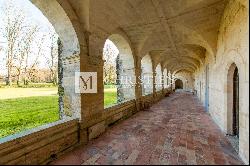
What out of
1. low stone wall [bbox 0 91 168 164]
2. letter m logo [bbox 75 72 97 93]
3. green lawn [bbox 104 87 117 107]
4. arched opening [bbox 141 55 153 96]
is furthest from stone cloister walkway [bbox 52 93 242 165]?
arched opening [bbox 141 55 153 96]

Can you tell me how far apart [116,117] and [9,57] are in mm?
11905

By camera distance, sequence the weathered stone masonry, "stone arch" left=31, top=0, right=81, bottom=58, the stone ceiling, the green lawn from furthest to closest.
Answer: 1. the green lawn
2. the stone ceiling
3. "stone arch" left=31, top=0, right=81, bottom=58
4. the weathered stone masonry

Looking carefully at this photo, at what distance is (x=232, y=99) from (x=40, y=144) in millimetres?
5019

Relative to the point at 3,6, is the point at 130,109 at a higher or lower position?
lower

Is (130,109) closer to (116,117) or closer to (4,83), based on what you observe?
(116,117)

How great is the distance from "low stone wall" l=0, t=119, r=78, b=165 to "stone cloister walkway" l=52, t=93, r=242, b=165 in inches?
9.3

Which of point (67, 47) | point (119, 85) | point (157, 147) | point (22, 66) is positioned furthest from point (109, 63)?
point (157, 147)

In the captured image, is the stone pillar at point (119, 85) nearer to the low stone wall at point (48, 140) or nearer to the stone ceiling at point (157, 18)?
the stone ceiling at point (157, 18)

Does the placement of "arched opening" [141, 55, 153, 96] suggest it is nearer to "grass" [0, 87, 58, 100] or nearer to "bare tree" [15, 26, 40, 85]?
"grass" [0, 87, 58, 100]

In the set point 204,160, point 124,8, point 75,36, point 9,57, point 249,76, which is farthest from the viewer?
point 9,57

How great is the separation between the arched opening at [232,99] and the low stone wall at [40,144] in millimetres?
4181

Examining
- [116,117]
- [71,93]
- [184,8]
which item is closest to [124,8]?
[184,8]

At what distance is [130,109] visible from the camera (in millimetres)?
8156

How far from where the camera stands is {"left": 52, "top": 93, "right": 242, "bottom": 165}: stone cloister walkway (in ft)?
11.8
